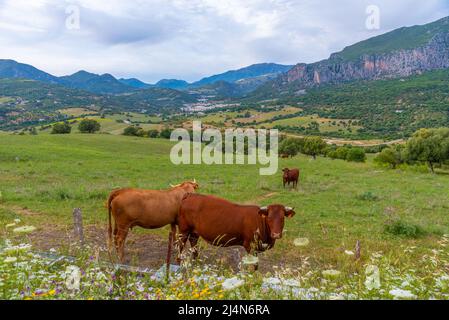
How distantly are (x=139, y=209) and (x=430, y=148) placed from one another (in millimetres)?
44864

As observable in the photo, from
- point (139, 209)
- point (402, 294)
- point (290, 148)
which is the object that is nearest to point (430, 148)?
point (290, 148)

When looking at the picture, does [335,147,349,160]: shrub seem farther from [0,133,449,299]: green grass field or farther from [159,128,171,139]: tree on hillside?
[159,128,171,139]: tree on hillside

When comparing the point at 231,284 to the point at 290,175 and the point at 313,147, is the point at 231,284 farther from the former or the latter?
the point at 313,147

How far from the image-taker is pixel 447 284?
4.60 meters

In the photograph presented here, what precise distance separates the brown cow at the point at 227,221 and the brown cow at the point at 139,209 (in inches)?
24.2

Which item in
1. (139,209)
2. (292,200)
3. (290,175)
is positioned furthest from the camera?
(290,175)

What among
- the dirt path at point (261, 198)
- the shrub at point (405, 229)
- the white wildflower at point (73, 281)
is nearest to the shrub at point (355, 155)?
the dirt path at point (261, 198)

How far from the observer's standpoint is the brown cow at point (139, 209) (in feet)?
27.9

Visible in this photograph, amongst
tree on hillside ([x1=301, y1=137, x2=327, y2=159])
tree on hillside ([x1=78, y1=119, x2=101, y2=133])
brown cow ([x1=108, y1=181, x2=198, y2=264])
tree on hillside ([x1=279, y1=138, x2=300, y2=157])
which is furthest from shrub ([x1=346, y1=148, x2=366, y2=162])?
brown cow ([x1=108, y1=181, x2=198, y2=264])

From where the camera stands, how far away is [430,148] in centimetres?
4331
